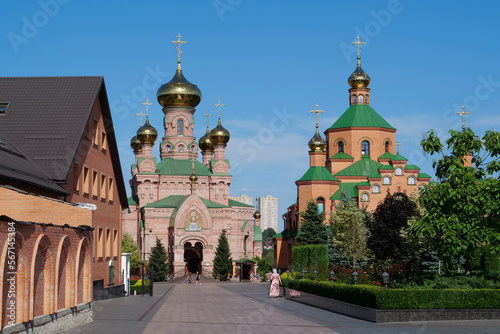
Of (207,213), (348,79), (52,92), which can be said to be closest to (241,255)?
(207,213)

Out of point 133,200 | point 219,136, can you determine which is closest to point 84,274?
point 133,200

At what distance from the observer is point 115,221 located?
114ft

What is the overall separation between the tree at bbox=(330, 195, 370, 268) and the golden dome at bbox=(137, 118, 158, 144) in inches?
1543

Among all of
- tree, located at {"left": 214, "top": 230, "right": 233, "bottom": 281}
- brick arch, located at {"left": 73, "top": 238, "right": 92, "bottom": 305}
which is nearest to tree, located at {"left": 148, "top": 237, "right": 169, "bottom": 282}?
tree, located at {"left": 214, "top": 230, "right": 233, "bottom": 281}

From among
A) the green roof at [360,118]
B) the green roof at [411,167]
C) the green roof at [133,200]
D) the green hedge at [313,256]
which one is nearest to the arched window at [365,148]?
the green roof at [360,118]

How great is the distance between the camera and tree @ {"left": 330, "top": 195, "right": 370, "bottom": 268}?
60438 millimetres

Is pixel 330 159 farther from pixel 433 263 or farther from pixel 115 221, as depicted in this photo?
pixel 115 221

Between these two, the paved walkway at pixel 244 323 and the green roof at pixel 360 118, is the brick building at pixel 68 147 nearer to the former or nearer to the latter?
the paved walkway at pixel 244 323

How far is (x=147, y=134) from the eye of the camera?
93.9m

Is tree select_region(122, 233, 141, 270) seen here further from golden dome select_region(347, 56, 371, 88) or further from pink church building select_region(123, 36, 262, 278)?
golden dome select_region(347, 56, 371, 88)

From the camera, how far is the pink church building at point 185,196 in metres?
82.9

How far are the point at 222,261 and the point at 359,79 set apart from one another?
27409mm

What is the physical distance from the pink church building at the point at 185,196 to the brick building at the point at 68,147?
47.7 m

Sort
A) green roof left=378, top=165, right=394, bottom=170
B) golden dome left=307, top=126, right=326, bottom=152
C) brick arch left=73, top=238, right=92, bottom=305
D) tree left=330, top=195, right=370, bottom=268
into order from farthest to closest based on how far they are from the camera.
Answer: golden dome left=307, top=126, right=326, bottom=152, green roof left=378, top=165, right=394, bottom=170, tree left=330, top=195, right=370, bottom=268, brick arch left=73, top=238, right=92, bottom=305
